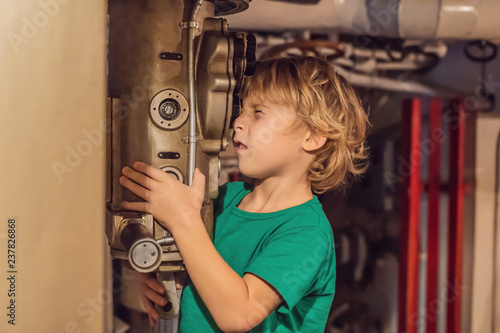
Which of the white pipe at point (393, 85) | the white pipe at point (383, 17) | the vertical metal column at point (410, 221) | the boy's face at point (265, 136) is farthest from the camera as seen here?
the white pipe at point (393, 85)

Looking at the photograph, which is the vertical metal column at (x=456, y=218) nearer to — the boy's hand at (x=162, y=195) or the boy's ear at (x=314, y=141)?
the boy's ear at (x=314, y=141)

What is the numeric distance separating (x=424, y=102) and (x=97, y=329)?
1527mm

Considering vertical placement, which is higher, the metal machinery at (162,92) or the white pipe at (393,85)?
the white pipe at (393,85)

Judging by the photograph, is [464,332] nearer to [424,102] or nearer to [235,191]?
[424,102]

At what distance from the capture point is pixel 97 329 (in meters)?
0.55

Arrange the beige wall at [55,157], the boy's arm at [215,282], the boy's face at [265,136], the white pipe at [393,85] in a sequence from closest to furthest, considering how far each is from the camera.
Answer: the beige wall at [55,157], the boy's arm at [215,282], the boy's face at [265,136], the white pipe at [393,85]

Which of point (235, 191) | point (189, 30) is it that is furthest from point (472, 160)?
point (189, 30)

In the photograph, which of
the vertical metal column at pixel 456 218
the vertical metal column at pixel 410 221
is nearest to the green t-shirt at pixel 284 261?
the vertical metal column at pixel 410 221

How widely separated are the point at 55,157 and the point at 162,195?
16 cm

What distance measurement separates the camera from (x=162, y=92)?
0.69 m

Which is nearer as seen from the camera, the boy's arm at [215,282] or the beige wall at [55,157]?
the beige wall at [55,157]

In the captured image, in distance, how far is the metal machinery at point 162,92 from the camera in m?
0.68

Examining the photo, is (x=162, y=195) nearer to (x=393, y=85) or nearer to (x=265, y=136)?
(x=265, y=136)

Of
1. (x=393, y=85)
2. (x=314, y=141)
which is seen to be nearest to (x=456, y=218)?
(x=393, y=85)
